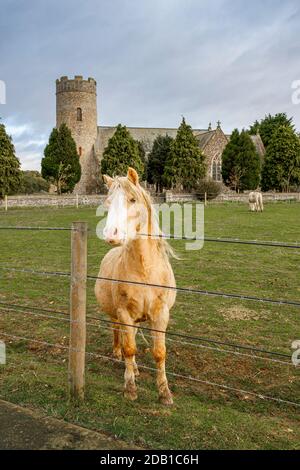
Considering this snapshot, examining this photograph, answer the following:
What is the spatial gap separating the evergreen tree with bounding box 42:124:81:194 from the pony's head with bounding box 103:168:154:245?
36.4 metres

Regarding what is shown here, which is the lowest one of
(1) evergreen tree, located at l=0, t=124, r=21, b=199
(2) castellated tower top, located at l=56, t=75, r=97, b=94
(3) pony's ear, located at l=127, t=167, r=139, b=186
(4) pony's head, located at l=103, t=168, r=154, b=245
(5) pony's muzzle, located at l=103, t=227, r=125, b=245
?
(5) pony's muzzle, located at l=103, t=227, r=125, b=245

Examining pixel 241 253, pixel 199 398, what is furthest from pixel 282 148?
pixel 199 398

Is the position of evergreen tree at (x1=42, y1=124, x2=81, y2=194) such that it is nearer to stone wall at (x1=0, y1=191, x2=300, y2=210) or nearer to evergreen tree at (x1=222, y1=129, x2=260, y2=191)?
stone wall at (x1=0, y1=191, x2=300, y2=210)

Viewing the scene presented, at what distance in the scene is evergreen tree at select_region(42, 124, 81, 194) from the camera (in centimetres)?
3894

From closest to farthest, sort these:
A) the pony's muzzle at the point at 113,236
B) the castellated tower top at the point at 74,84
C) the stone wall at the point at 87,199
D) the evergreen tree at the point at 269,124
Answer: the pony's muzzle at the point at 113,236 < the stone wall at the point at 87,199 < the castellated tower top at the point at 74,84 < the evergreen tree at the point at 269,124

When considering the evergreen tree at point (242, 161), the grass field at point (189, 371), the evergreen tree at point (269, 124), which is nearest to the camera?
the grass field at point (189, 371)

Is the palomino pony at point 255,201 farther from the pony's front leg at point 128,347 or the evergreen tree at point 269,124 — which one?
the evergreen tree at point 269,124

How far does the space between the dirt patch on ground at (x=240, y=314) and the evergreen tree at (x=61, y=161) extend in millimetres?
34307

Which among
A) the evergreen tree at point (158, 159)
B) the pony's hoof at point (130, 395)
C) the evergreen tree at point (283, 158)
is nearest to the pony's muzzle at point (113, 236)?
the pony's hoof at point (130, 395)

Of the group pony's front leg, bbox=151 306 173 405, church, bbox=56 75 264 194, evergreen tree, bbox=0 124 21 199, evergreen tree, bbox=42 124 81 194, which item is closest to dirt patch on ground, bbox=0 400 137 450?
pony's front leg, bbox=151 306 173 405

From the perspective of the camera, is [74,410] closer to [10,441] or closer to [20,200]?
[10,441]

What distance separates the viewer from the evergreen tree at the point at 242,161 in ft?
137

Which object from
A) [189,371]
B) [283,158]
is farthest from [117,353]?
[283,158]
